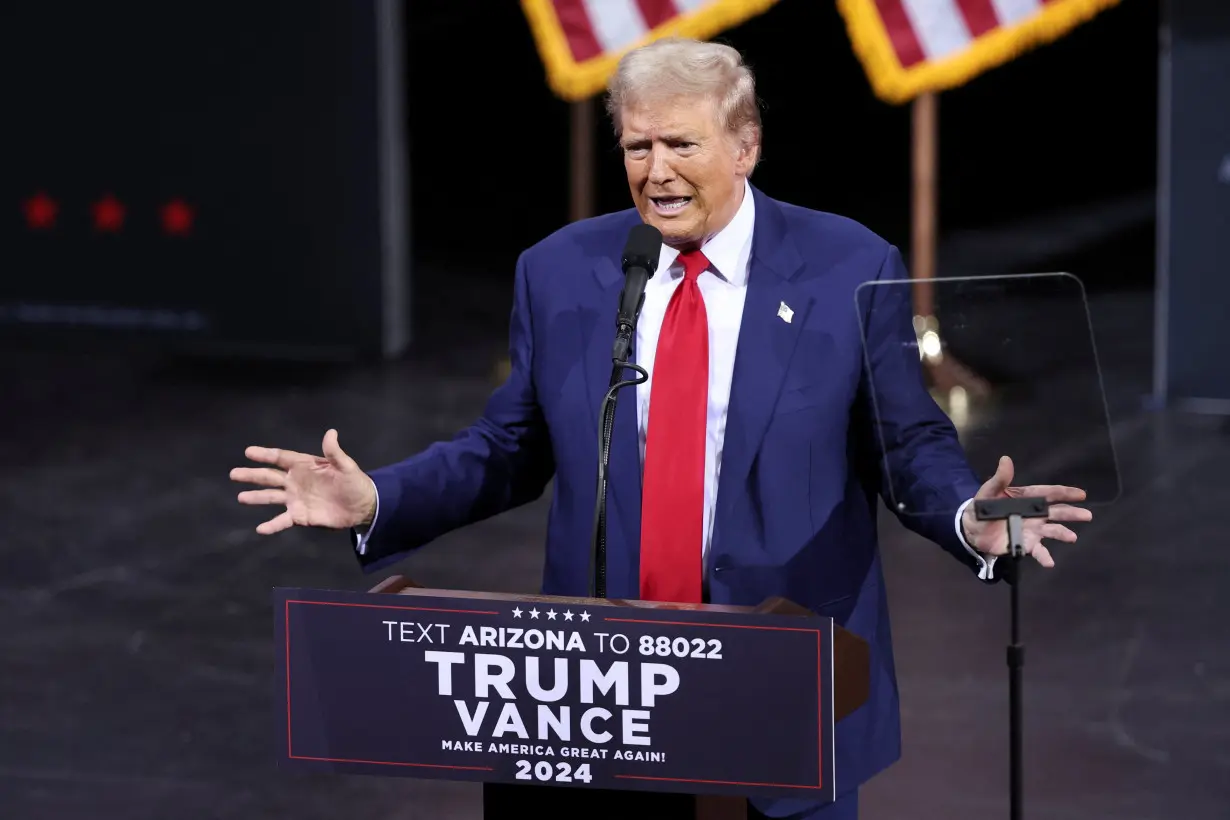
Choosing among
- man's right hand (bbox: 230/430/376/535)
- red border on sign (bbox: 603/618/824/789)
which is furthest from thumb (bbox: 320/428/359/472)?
red border on sign (bbox: 603/618/824/789)

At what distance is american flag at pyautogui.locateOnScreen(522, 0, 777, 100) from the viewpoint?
7.79 m

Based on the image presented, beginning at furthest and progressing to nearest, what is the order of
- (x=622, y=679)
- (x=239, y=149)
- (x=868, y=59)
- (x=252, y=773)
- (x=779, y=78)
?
(x=779, y=78)
(x=239, y=149)
(x=868, y=59)
(x=252, y=773)
(x=622, y=679)

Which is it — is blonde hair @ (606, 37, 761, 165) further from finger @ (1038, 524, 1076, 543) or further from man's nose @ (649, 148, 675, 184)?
finger @ (1038, 524, 1076, 543)

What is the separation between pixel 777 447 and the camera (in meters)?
2.52

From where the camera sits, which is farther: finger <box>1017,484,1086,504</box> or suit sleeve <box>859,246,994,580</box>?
suit sleeve <box>859,246,994,580</box>

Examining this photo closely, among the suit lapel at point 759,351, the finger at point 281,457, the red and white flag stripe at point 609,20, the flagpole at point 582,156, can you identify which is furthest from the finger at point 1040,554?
the flagpole at point 582,156

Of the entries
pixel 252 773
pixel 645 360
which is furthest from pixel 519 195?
pixel 645 360

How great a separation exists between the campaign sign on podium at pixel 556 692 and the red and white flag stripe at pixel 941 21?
5.87 metres

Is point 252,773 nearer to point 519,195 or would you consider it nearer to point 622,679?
point 622,679

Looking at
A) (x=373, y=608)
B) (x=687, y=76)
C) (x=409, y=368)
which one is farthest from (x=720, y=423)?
(x=409, y=368)

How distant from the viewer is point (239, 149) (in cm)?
883

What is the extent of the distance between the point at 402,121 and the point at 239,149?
0.75 meters

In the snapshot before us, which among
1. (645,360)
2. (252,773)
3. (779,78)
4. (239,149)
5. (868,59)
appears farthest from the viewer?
(779,78)

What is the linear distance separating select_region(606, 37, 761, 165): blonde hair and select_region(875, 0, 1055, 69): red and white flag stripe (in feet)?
17.8
